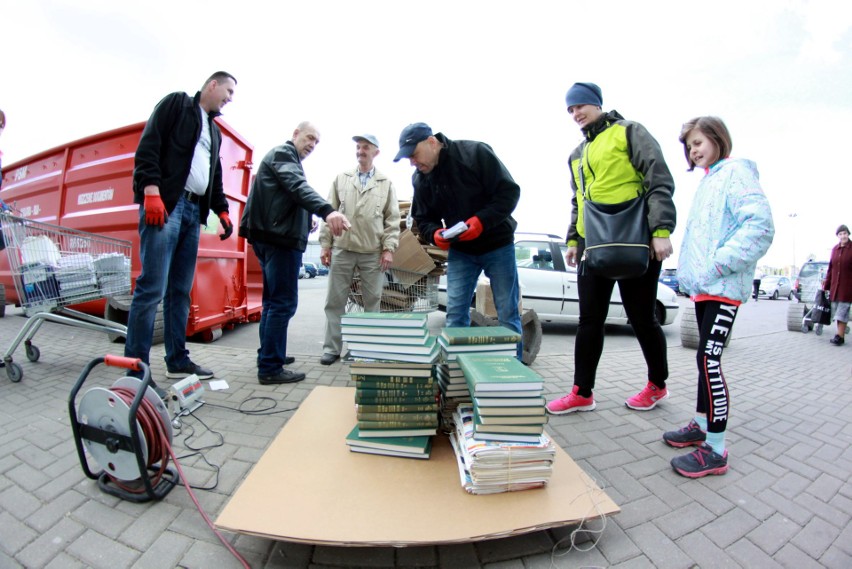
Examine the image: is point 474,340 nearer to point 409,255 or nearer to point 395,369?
point 395,369

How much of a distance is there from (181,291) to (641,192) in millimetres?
3344

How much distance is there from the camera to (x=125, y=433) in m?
1.45

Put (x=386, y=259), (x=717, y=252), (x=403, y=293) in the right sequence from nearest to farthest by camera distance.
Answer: (x=717, y=252)
(x=386, y=259)
(x=403, y=293)

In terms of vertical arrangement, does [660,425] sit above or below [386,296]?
below

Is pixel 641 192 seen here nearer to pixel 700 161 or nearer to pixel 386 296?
pixel 700 161

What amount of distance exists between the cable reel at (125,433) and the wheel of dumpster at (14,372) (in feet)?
6.56

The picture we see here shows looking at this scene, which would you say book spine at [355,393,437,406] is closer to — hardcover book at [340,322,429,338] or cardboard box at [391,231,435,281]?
hardcover book at [340,322,429,338]

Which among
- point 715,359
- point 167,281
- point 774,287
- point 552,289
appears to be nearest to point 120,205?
point 167,281

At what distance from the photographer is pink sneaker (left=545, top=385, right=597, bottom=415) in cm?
258

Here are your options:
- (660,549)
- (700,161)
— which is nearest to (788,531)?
(660,549)

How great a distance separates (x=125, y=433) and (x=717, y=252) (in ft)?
8.75

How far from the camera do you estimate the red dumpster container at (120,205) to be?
438cm

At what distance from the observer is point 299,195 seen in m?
2.78

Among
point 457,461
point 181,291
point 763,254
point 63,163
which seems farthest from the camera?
point 63,163
